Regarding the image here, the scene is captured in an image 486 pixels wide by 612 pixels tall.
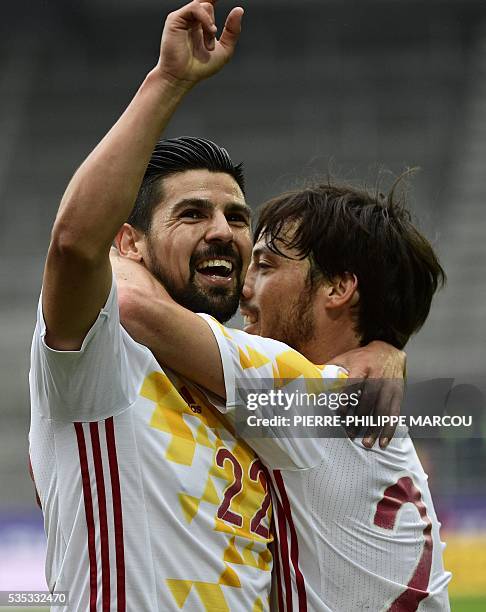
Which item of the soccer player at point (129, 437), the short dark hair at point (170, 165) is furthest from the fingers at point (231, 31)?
the short dark hair at point (170, 165)

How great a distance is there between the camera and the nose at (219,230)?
8.94 feet

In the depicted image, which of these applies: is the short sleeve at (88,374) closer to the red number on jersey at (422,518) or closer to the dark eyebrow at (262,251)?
the red number on jersey at (422,518)

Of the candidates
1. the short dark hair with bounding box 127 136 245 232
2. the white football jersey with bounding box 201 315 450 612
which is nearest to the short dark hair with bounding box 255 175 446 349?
the white football jersey with bounding box 201 315 450 612

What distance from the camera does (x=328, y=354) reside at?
3.47m

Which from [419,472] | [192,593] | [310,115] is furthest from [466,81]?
[192,593]

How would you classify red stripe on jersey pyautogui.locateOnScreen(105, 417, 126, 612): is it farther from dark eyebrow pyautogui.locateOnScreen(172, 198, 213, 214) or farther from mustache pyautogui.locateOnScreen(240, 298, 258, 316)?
mustache pyautogui.locateOnScreen(240, 298, 258, 316)

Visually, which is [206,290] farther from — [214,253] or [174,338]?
[174,338]

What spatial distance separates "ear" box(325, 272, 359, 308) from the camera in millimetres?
3418

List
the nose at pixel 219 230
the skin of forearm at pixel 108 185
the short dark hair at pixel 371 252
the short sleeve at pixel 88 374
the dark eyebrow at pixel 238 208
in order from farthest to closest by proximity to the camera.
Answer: the short dark hair at pixel 371 252, the dark eyebrow at pixel 238 208, the nose at pixel 219 230, the short sleeve at pixel 88 374, the skin of forearm at pixel 108 185

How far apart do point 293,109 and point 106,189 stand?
13247mm

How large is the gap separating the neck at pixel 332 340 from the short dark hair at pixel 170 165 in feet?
2.63

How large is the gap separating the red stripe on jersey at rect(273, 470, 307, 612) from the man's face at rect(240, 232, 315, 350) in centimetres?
94

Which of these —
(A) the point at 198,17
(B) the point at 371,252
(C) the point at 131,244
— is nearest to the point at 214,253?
(C) the point at 131,244

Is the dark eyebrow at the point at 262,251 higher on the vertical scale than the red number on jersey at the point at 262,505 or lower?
higher
